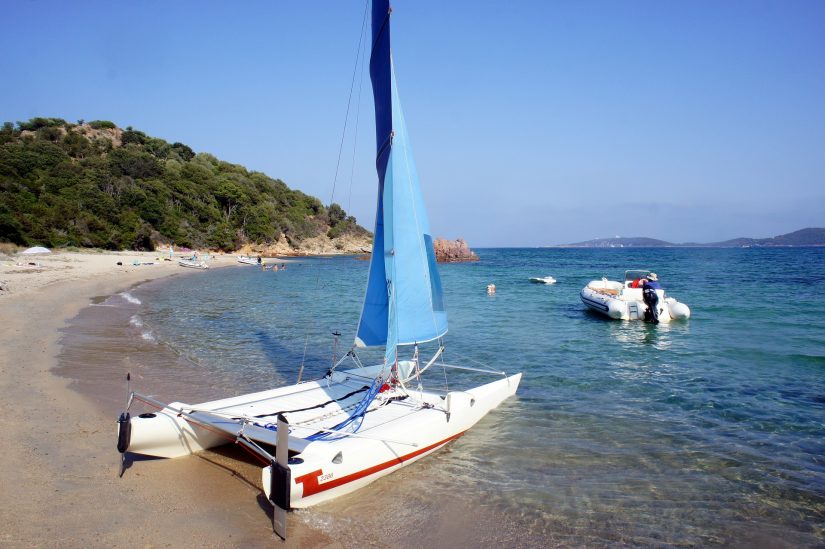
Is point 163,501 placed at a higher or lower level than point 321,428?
lower

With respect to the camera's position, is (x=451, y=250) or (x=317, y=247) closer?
(x=451, y=250)

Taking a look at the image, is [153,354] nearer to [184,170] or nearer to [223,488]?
[223,488]

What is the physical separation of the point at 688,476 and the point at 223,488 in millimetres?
6569

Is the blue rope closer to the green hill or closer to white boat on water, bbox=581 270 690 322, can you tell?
white boat on water, bbox=581 270 690 322

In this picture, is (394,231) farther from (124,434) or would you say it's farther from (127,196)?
(127,196)

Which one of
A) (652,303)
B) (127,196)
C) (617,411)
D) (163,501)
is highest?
(127,196)

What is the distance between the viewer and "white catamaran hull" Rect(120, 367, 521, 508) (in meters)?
6.11

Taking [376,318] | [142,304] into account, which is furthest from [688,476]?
[142,304]

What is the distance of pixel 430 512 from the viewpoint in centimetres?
631

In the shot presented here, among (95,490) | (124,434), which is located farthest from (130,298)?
(95,490)

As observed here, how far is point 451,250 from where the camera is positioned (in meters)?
83.4

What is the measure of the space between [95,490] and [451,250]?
78.2 meters

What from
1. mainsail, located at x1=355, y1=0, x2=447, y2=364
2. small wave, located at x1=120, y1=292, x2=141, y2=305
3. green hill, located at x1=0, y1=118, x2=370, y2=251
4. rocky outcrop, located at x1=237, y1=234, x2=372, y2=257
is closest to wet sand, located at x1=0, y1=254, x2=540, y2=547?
mainsail, located at x1=355, y1=0, x2=447, y2=364

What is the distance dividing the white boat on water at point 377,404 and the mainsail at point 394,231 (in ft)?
0.05
